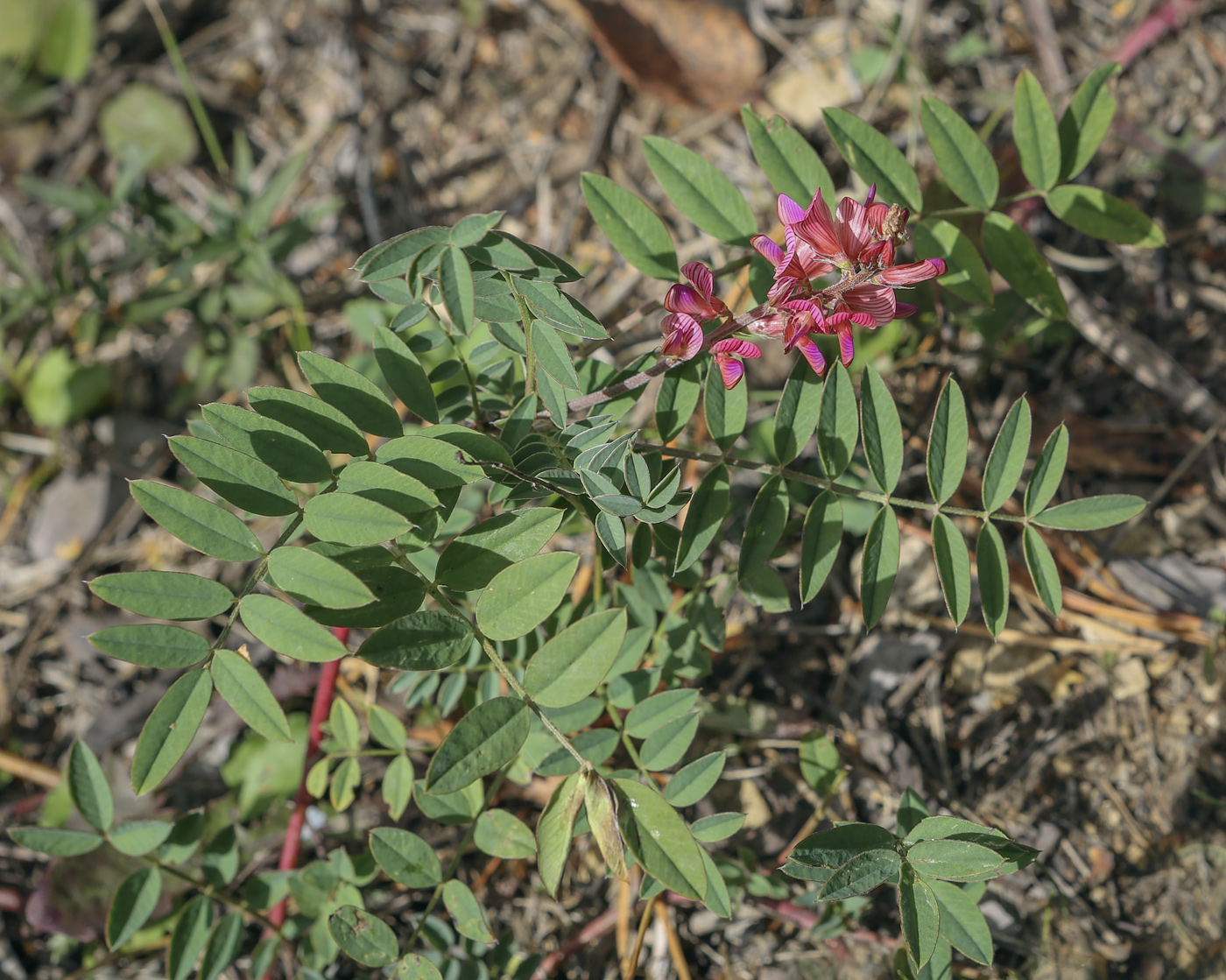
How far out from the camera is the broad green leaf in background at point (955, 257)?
2135 millimetres

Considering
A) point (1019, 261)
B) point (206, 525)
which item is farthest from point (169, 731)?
point (1019, 261)

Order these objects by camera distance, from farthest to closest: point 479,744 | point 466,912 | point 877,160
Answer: point 877,160, point 466,912, point 479,744

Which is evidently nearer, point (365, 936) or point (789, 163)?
point (365, 936)

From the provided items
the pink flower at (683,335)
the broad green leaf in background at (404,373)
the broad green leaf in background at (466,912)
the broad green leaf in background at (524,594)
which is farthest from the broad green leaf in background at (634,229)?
the broad green leaf in background at (466,912)

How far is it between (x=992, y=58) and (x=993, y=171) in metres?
1.87

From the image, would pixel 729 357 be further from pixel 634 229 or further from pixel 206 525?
pixel 206 525

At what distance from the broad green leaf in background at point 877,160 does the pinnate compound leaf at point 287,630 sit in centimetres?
162

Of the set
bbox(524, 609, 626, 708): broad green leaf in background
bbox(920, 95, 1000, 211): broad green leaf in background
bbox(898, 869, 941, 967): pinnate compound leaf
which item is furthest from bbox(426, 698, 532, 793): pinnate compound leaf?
bbox(920, 95, 1000, 211): broad green leaf in background

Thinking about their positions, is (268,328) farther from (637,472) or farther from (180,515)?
(637,472)

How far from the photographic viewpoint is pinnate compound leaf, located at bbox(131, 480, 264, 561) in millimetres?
1748

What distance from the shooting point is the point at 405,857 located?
210cm

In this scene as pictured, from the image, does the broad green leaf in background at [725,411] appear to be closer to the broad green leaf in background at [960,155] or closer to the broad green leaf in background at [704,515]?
the broad green leaf in background at [704,515]

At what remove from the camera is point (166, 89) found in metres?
4.28

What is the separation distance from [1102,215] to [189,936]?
9.56ft
